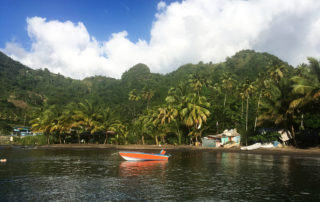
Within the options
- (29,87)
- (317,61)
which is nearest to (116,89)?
(29,87)

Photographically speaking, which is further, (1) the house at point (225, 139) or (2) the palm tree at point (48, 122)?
(2) the palm tree at point (48, 122)

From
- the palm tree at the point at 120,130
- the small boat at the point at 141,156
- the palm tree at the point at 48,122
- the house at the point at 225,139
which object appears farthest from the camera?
the palm tree at the point at 48,122

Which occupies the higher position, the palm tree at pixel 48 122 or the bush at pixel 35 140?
the palm tree at pixel 48 122

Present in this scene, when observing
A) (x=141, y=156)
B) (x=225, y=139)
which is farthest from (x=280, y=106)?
(x=141, y=156)

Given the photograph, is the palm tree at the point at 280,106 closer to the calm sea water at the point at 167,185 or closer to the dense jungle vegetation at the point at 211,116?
Answer: the dense jungle vegetation at the point at 211,116

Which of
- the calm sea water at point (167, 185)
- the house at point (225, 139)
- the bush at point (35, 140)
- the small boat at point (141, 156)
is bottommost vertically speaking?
the calm sea water at point (167, 185)

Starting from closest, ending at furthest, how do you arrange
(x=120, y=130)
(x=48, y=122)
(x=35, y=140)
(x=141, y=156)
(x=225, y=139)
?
(x=141, y=156)
(x=225, y=139)
(x=120, y=130)
(x=48, y=122)
(x=35, y=140)

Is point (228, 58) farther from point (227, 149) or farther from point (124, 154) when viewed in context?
point (124, 154)

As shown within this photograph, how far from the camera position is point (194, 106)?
5341 centimetres

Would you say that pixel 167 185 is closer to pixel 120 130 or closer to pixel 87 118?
pixel 120 130

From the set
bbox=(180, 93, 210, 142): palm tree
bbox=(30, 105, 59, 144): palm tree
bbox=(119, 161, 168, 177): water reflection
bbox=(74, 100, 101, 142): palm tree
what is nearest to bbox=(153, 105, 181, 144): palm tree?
bbox=(180, 93, 210, 142): palm tree

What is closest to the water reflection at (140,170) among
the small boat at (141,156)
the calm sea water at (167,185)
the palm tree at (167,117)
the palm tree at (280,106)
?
the calm sea water at (167,185)

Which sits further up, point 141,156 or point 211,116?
point 211,116

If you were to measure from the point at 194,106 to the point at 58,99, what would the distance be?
98.3 meters
